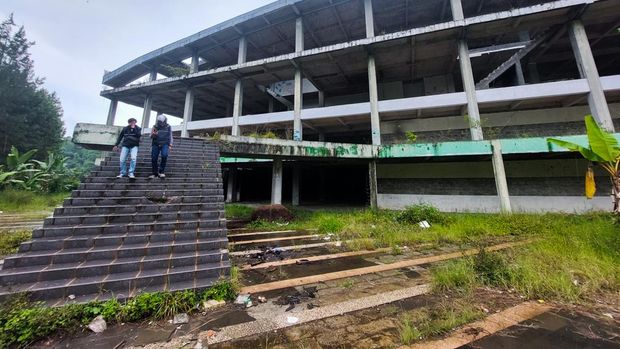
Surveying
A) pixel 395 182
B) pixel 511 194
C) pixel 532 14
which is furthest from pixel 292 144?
pixel 532 14

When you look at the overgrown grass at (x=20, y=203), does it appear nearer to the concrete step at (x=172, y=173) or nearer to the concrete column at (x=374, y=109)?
the concrete step at (x=172, y=173)

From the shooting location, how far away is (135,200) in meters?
4.46

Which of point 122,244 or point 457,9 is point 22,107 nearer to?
point 122,244

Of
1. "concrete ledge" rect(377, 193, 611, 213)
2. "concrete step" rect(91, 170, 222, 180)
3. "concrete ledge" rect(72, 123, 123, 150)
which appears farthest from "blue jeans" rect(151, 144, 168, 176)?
"concrete ledge" rect(377, 193, 611, 213)

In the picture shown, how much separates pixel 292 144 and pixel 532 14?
1238 cm

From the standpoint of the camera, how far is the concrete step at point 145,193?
4309mm

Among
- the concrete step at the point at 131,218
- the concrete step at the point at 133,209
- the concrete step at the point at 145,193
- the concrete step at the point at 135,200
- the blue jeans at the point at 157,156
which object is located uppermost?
the blue jeans at the point at 157,156

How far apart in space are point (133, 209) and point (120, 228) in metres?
0.55

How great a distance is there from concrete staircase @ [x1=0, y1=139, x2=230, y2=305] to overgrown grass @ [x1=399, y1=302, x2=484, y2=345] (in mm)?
2474

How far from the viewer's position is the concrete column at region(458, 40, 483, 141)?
10555mm

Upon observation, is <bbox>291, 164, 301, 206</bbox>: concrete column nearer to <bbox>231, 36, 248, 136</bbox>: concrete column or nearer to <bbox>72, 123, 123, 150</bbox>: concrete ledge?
<bbox>231, 36, 248, 136</bbox>: concrete column

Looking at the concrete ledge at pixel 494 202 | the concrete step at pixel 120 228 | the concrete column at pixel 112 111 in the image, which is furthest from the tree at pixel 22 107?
the concrete ledge at pixel 494 202

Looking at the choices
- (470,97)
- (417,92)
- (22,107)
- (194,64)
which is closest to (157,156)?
(470,97)

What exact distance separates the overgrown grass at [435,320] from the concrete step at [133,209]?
3856mm
